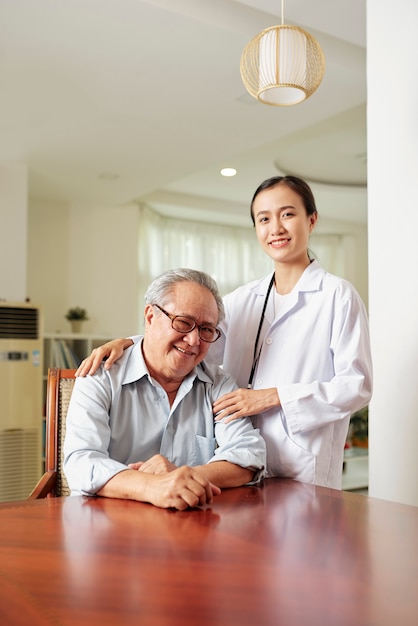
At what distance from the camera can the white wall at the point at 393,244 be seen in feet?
7.84

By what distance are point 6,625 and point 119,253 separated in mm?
6561

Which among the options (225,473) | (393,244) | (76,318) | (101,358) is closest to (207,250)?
(76,318)

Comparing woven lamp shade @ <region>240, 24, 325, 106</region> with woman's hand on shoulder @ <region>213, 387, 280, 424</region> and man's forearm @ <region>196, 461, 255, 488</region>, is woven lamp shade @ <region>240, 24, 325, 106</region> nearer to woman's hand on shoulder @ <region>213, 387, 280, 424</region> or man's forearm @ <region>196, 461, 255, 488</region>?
woman's hand on shoulder @ <region>213, 387, 280, 424</region>

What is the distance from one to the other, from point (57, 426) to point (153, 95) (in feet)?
8.48

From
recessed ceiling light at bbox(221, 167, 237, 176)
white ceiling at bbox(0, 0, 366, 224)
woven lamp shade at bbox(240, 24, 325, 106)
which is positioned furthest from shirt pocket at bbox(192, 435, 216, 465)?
recessed ceiling light at bbox(221, 167, 237, 176)

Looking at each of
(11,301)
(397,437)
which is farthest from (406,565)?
(11,301)

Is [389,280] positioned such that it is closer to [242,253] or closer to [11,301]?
[11,301]

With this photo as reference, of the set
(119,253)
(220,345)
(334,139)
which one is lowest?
(220,345)

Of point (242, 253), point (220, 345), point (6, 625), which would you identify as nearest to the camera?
point (6, 625)

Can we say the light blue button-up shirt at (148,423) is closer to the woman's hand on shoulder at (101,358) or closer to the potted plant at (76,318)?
the woman's hand on shoulder at (101,358)

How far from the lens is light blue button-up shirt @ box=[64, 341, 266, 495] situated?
1.60 meters

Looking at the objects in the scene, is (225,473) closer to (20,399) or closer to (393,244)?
(393,244)

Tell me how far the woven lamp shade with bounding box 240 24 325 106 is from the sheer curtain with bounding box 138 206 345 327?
16.0 feet

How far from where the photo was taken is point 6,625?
2.58 feet
